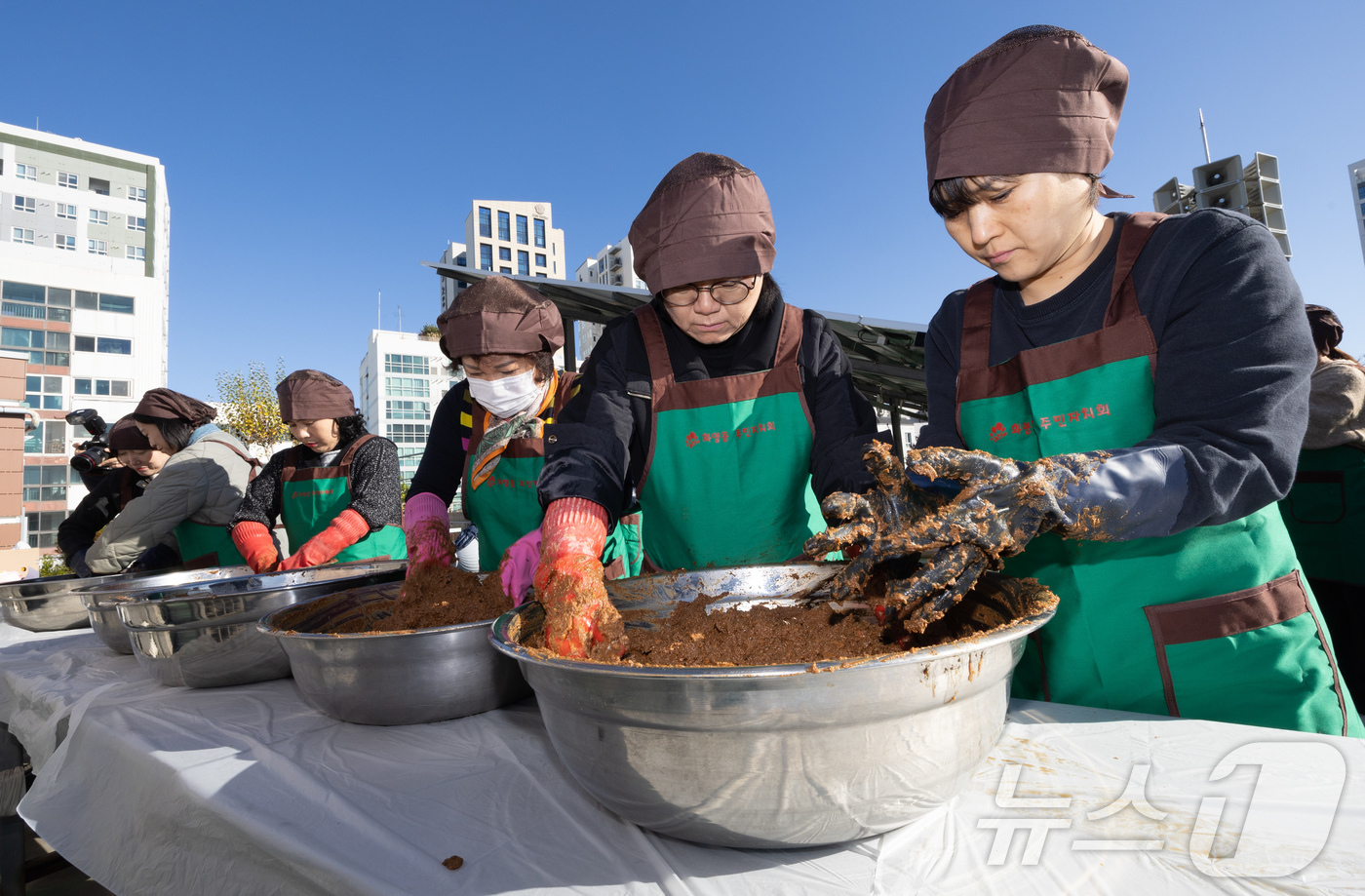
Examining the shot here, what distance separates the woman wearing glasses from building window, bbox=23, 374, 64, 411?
36423 millimetres

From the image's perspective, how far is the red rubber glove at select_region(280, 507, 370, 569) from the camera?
8.96 ft

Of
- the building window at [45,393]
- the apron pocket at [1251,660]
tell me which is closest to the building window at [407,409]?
the building window at [45,393]

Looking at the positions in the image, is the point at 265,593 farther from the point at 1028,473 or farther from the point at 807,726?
the point at 1028,473

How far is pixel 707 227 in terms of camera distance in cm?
152

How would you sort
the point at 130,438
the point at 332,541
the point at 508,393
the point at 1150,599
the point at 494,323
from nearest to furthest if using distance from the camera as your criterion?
the point at 1150,599
the point at 494,323
the point at 508,393
the point at 332,541
the point at 130,438

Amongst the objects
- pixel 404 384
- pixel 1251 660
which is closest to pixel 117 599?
pixel 1251 660

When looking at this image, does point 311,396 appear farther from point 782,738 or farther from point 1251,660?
point 1251,660

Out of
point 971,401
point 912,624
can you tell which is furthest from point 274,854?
point 971,401

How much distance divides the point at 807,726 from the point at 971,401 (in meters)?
1.07

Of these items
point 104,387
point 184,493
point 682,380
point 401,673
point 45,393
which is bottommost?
point 401,673

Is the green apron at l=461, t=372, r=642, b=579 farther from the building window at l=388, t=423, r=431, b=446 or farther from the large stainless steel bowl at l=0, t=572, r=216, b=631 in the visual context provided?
the building window at l=388, t=423, r=431, b=446

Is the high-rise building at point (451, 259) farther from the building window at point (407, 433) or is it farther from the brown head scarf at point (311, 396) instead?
the brown head scarf at point (311, 396)

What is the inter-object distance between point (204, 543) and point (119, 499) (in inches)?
50.3

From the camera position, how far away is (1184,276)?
1166 millimetres
